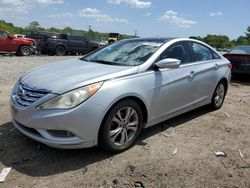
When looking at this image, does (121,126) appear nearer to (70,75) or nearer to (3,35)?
(70,75)

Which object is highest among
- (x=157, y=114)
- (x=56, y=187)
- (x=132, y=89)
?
(x=132, y=89)

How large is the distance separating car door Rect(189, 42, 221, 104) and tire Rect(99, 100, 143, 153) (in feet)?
5.37

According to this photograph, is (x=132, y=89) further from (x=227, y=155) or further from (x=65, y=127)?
(x=227, y=155)

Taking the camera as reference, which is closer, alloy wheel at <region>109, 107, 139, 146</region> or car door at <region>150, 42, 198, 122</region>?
alloy wheel at <region>109, 107, 139, 146</region>

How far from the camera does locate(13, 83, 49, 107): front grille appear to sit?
3854mm

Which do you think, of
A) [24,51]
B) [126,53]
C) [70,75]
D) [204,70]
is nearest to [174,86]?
[126,53]

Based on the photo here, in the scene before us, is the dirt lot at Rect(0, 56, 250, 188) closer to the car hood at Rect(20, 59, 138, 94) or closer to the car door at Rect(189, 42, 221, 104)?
the car door at Rect(189, 42, 221, 104)

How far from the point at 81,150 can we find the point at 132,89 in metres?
1.08

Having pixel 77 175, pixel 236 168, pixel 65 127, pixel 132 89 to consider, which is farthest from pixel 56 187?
pixel 236 168

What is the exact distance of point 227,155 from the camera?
441 cm

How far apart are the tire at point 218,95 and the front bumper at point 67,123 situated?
11.0 feet

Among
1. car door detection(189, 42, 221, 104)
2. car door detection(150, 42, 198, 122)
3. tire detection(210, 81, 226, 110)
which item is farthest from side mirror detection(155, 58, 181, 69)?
tire detection(210, 81, 226, 110)

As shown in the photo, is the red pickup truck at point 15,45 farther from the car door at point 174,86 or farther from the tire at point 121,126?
the tire at point 121,126

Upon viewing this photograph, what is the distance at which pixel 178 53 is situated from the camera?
5.34 m
